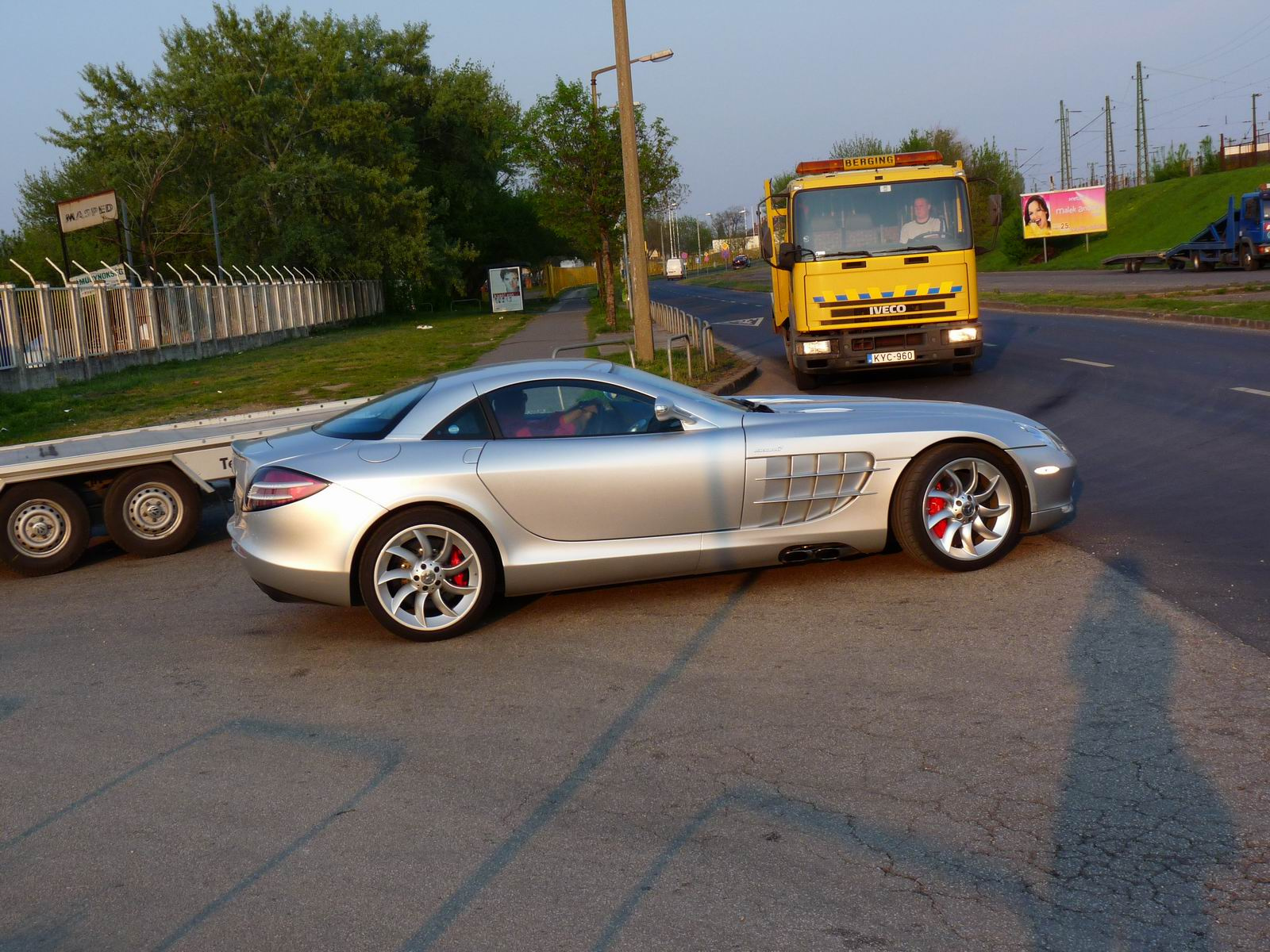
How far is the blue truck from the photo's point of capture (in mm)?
36875

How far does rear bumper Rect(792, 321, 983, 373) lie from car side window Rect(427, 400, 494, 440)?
9.81 metres

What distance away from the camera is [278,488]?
642 cm

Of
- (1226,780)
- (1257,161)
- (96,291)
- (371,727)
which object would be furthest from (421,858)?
(1257,161)

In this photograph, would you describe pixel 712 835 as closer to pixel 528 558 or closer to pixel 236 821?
pixel 236 821

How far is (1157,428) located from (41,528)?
9.27 meters

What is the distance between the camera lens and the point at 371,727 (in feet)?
17.2

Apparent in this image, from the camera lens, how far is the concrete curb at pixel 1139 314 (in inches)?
831

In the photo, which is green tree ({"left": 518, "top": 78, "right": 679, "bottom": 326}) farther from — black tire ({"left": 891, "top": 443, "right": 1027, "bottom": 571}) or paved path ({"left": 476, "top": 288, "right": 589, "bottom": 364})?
black tire ({"left": 891, "top": 443, "right": 1027, "bottom": 571})

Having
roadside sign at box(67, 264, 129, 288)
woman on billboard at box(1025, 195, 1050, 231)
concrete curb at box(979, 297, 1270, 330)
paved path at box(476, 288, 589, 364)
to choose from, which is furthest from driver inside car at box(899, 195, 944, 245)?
woman on billboard at box(1025, 195, 1050, 231)

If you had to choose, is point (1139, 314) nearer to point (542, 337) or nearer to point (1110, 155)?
point (542, 337)

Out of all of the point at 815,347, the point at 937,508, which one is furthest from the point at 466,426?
the point at 815,347

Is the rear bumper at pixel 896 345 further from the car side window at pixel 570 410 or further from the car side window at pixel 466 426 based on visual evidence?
the car side window at pixel 466 426

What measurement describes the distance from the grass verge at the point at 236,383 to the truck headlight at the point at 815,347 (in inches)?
251

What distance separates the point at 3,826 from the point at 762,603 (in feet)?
12.1
